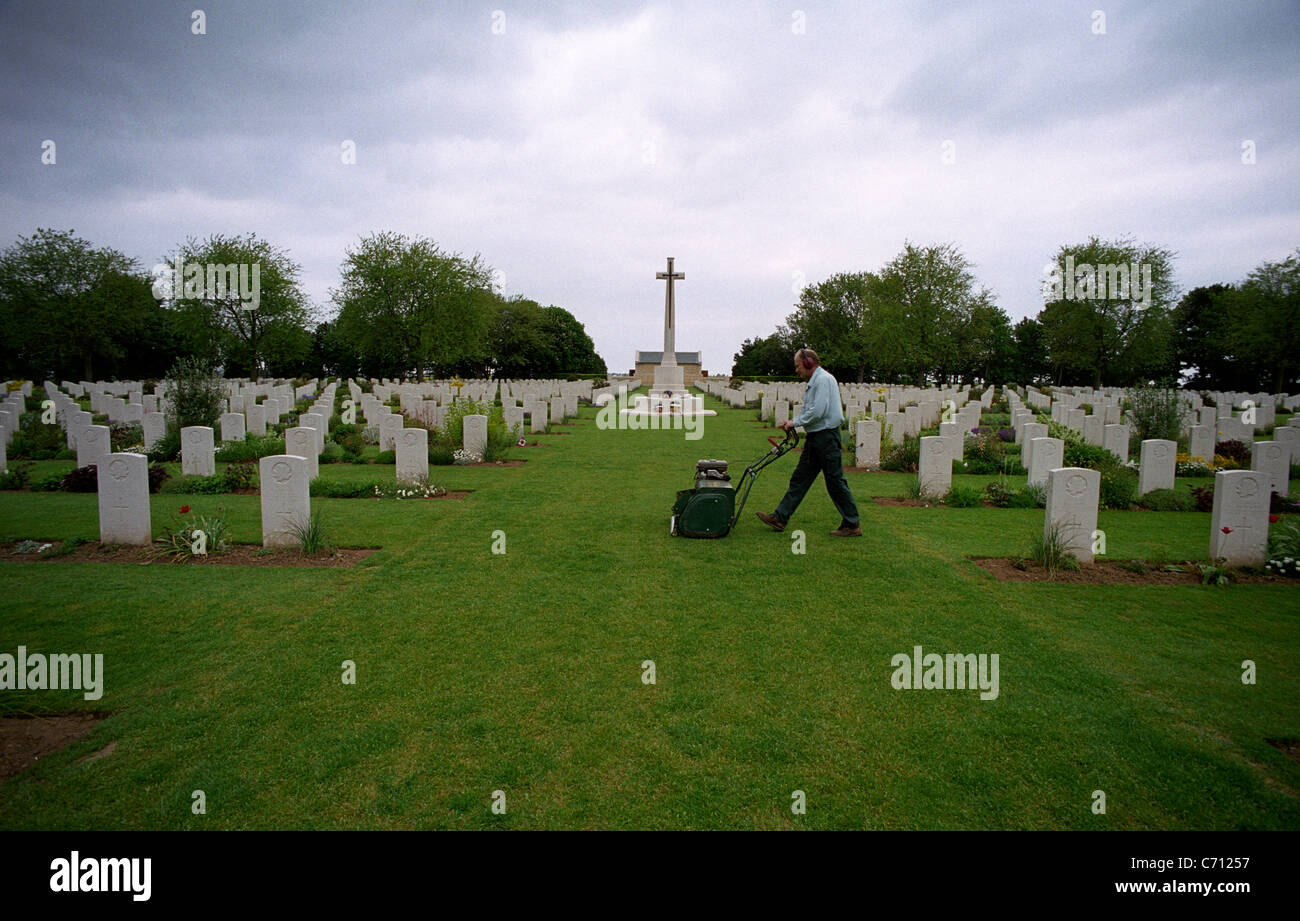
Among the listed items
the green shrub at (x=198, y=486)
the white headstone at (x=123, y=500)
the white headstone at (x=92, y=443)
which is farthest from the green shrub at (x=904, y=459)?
the white headstone at (x=92, y=443)

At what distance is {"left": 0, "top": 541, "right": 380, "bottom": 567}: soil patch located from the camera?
7359 millimetres

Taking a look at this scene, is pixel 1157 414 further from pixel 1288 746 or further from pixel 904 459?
pixel 1288 746

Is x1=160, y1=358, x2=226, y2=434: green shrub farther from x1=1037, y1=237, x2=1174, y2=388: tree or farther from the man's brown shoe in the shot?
x1=1037, y1=237, x2=1174, y2=388: tree

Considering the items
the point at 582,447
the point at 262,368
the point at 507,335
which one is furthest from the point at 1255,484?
the point at 507,335

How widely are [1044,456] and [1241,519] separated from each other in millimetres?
3937

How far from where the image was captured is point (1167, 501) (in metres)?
Result: 10.7

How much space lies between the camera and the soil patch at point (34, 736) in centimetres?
362

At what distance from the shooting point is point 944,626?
5.55 meters

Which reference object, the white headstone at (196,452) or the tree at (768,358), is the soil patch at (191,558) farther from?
the tree at (768,358)

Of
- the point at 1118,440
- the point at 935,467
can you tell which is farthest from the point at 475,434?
the point at 1118,440

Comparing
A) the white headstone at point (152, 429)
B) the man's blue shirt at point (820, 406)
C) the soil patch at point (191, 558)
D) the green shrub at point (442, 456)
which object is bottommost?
the soil patch at point (191, 558)

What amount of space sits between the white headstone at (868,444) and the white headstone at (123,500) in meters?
12.4

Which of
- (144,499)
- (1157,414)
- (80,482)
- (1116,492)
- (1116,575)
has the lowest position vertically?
(1116,575)
